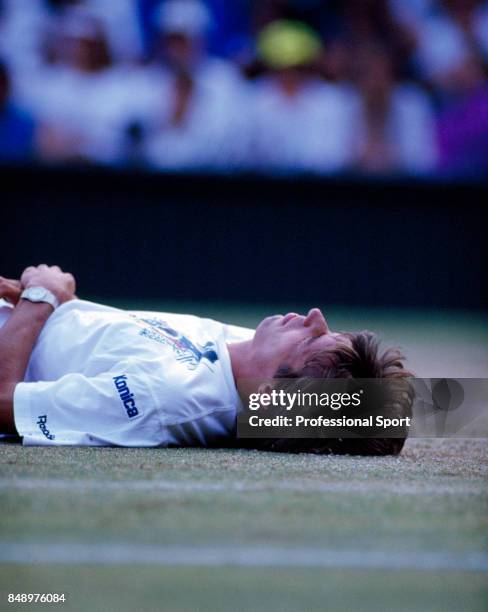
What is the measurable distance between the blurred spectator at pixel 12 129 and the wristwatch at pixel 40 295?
5.19 meters

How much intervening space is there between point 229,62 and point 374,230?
181cm

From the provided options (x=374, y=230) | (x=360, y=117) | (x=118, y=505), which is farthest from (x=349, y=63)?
(x=118, y=505)

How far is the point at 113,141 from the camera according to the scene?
27.9 feet

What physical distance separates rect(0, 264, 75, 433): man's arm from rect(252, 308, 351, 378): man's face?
668 mm

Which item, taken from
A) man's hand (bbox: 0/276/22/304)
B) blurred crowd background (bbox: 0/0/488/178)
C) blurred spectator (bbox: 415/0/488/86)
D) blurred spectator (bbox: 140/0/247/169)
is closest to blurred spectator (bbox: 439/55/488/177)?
blurred crowd background (bbox: 0/0/488/178)

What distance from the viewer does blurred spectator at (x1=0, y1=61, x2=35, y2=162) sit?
8.32 m

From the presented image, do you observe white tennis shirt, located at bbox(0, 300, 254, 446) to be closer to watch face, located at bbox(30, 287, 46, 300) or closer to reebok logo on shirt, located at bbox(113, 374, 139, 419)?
reebok logo on shirt, located at bbox(113, 374, 139, 419)

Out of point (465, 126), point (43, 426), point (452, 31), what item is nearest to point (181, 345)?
point (43, 426)

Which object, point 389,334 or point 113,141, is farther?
point 113,141

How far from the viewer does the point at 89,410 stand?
9.53 feet

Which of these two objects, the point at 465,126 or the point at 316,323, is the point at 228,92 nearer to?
the point at 465,126

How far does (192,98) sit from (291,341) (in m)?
5.74

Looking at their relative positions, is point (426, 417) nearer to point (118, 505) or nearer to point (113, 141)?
point (118, 505)

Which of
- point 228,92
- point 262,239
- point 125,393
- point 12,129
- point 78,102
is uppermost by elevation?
point 228,92
